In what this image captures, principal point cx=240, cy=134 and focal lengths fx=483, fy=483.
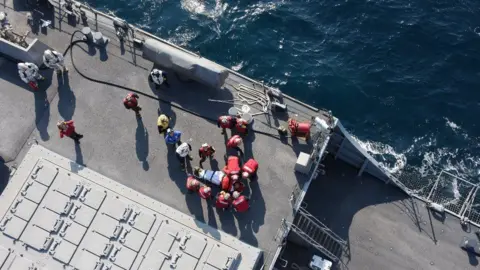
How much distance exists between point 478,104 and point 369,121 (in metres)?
10.4

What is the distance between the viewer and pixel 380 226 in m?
36.5

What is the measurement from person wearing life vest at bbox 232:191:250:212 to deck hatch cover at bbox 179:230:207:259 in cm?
301

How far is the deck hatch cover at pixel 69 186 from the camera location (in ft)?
105

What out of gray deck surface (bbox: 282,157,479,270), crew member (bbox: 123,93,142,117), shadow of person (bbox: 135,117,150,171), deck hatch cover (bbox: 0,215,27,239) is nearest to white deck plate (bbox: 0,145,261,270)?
deck hatch cover (bbox: 0,215,27,239)

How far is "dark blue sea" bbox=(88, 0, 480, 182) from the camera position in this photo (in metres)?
44.7

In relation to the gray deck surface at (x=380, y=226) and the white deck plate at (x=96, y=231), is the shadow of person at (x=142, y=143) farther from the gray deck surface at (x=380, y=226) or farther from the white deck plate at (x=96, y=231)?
the gray deck surface at (x=380, y=226)

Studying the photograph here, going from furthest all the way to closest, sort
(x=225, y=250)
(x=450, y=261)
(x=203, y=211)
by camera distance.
A: (x=450, y=261) → (x=203, y=211) → (x=225, y=250)

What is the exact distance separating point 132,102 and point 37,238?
432 inches

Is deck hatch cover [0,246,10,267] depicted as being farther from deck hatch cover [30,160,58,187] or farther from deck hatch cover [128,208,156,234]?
deck hatch cover [128,208,156,234]

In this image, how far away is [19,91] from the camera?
37094mm

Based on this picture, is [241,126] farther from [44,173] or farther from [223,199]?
[44,173]

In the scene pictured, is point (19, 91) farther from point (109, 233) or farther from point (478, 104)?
point (478, 104)

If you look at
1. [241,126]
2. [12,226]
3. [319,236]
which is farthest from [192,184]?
[12,226]

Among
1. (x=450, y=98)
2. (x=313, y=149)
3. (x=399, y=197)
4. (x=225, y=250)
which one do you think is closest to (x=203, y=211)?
(x=225, y=250)
